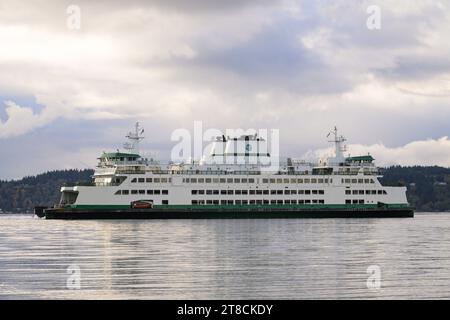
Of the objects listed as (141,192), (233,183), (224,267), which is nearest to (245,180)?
(233,183)

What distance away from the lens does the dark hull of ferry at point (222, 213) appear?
85.8m

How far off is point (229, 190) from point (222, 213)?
3106 mm

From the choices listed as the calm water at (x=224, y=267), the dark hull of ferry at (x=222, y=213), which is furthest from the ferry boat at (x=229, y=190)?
the calm water at (x=224, y=267)

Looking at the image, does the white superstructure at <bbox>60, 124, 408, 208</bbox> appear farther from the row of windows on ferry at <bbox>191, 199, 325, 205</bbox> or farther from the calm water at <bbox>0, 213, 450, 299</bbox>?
the calm water at <bbox>0, 213, 450, 299</bbox>

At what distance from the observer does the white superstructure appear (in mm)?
88125

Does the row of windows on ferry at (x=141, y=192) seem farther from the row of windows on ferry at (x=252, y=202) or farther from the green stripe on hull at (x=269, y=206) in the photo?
the row of windows on ferry at (x=252, y=202)

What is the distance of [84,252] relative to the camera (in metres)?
40.0

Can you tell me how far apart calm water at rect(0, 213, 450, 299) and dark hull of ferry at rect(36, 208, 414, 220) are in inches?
1419

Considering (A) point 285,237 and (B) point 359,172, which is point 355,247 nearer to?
(A) point 285,237

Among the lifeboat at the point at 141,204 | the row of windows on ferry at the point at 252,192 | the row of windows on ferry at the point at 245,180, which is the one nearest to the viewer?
the lifeboat at the point at 141,204

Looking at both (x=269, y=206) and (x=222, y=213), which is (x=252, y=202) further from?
(x=222, y=213)

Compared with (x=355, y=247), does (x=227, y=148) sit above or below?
above
